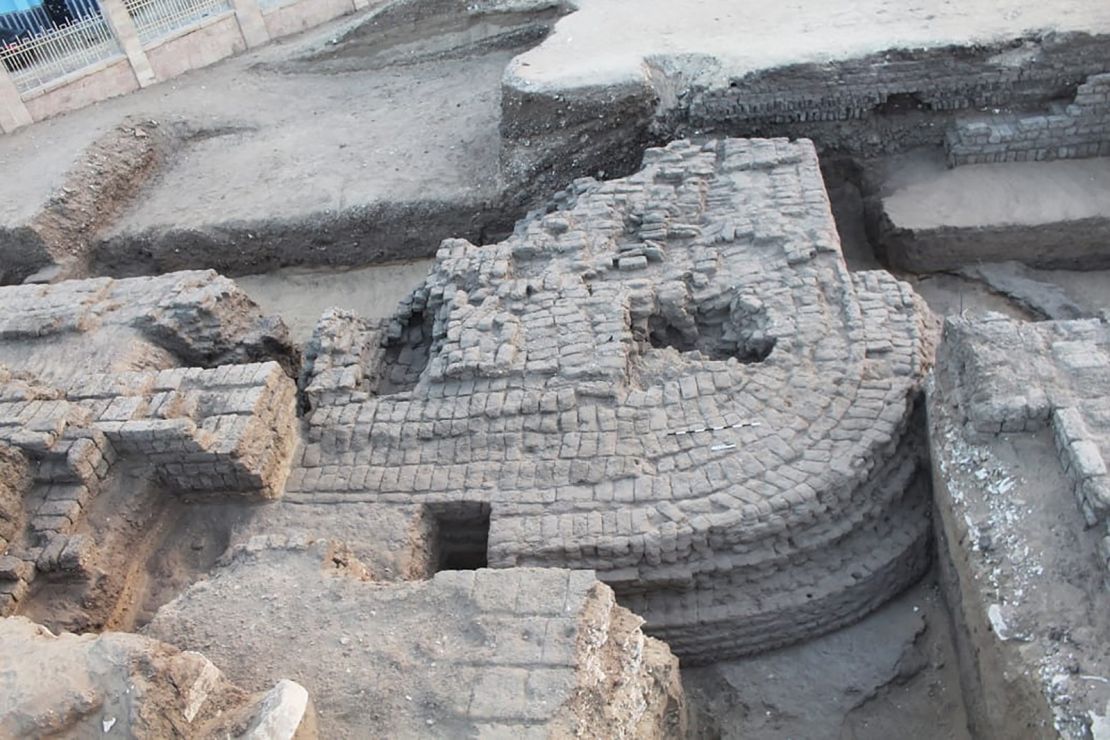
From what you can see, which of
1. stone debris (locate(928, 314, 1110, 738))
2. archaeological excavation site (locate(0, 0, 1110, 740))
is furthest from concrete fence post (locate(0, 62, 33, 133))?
stone debris (locate(928, 314, 1110, 738))

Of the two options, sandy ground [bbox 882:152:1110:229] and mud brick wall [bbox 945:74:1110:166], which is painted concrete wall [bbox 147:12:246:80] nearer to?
sandy ground [bbox 882:152:1110:229]

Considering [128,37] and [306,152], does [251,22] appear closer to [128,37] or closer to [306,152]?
[128,37]

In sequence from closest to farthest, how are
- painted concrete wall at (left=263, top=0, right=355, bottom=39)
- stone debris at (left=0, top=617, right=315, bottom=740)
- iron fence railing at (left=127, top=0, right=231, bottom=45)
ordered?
stone debris at (left=0, top=617, right=315, bottom=740), iron fence railing at (left=127, top=0, right=231, bottom=45), painted concrete wall at (left=263, top=0, right=355, bottom=39)

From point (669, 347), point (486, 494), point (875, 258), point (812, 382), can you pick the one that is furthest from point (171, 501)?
point (875, 258)

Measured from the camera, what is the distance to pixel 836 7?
761 cm

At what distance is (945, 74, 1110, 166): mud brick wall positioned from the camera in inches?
257

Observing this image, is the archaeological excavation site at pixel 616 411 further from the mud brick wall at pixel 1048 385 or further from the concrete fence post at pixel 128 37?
the concrete fence post at pixel 128 37

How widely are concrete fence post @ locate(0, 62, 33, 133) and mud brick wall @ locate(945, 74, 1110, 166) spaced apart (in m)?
10.4

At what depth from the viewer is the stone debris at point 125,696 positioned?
2.67m

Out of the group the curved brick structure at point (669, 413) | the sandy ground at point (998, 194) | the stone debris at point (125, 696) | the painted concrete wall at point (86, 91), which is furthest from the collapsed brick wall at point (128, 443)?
the painted concrete wall at point (86, 91)

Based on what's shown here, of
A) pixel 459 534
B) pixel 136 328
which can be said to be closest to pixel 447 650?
pixel 459 534

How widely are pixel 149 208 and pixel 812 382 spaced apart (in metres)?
7.04

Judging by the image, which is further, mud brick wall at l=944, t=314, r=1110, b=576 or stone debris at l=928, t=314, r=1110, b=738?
mud brick wall at l=944, t=314, r=1110, b=576

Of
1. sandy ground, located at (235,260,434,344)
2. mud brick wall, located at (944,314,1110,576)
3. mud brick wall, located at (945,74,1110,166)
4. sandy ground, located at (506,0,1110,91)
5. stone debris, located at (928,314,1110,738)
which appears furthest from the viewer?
sandy ground, located at (235,260,434,344)
